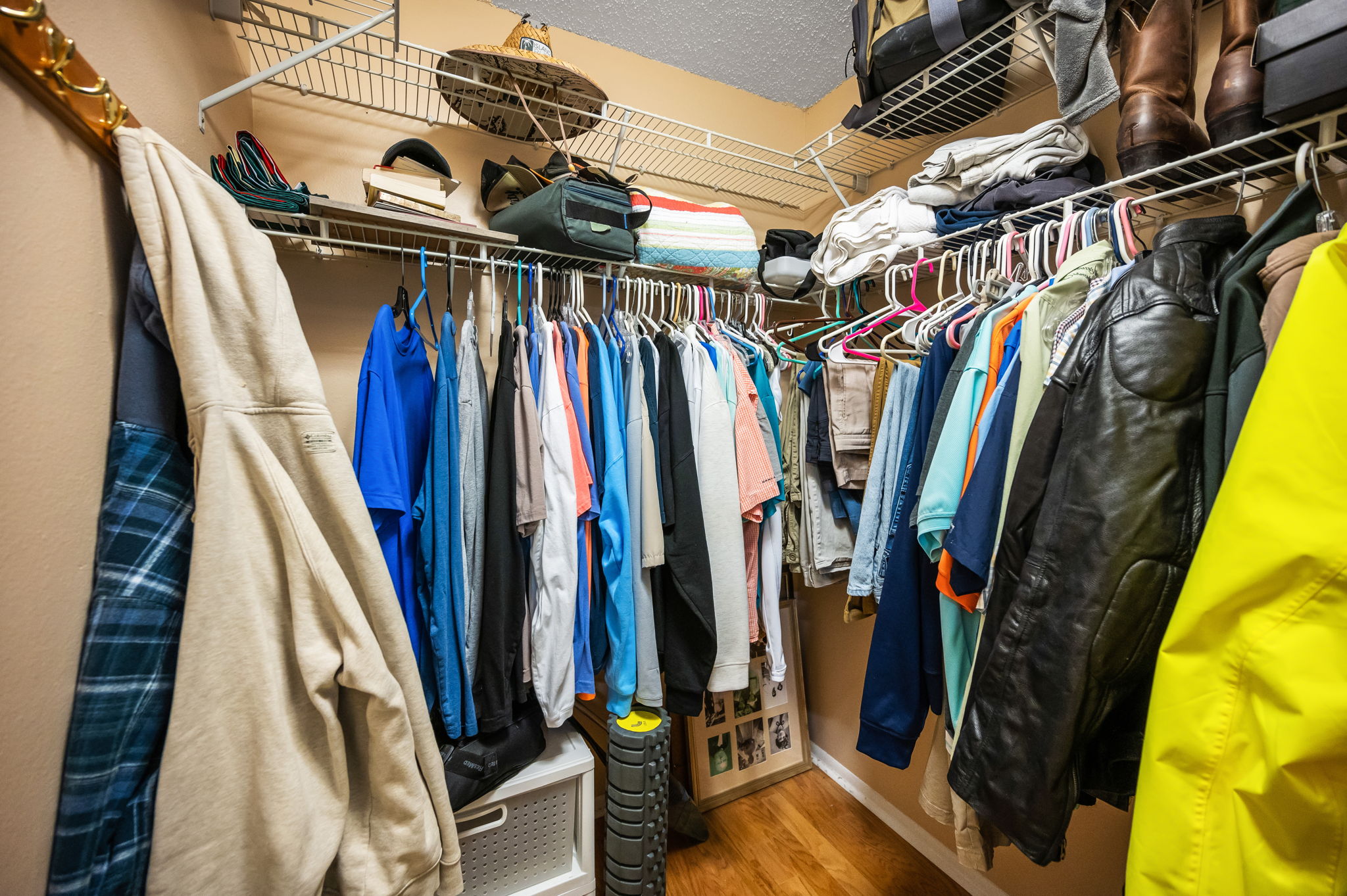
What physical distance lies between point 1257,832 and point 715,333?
1.28m

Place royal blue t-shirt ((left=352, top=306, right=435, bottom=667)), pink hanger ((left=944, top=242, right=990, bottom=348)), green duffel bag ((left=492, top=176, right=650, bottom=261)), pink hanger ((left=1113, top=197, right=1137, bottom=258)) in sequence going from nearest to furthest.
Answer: pink hanger ((left=1113, top=197, right=1137, bottom=258)) → royal blue t-shirt ((left=352, top=306, right=435, bottom=667)) → pink hanger ((left=944, top=242, right=990, bottom=348)) → green duffel bag ((left=492, top=176, right=650, bottom=261))

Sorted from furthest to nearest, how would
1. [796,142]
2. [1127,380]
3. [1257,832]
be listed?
[796,142], [1127,380], [1257,832]

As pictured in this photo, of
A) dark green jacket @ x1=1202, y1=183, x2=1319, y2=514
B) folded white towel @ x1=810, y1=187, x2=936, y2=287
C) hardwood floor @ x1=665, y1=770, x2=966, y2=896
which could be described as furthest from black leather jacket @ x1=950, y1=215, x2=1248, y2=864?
hardwood floor @ x1=665, y1=770, x2=966, y2=896

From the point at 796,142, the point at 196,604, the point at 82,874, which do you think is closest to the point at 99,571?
the point at 196,604

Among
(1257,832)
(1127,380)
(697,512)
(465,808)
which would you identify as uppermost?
(1127,380)

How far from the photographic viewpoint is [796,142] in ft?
7.39

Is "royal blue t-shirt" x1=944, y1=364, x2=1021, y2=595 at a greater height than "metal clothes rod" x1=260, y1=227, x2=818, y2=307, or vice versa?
"metal clothes rod" x1=260, y1=227, x2=818, y2=307

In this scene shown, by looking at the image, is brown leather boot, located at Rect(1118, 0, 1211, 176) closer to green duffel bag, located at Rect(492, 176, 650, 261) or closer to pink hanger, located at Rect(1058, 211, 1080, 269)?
pink hanger, located at Rect(1058, 211, 1080, 269)

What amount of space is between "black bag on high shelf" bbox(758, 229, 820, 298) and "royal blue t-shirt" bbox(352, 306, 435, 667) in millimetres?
1091

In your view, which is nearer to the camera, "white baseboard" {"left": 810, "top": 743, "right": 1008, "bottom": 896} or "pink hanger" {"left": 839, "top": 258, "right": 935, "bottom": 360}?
"pink hanger" {"left": 839, "top": 258, "right": 935, "bottom": 360}

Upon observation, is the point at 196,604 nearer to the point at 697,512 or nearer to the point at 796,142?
the point at 697,512

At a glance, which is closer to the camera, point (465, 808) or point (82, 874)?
point (82, 874)

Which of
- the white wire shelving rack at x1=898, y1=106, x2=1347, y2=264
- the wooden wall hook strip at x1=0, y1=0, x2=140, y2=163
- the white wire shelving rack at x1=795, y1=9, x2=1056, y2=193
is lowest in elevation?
the wooden wall hook strip at x1=0, y1=0, x2=140, y2=163

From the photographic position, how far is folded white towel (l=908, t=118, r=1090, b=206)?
Answer: 1.21 meters
